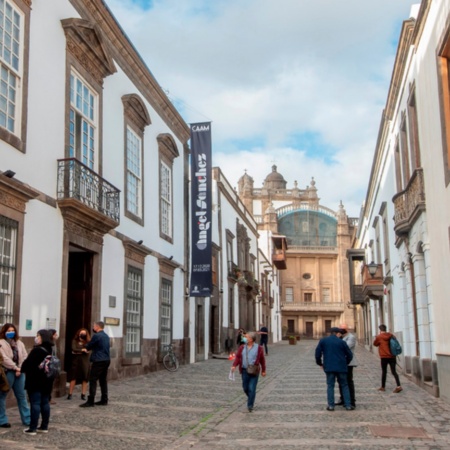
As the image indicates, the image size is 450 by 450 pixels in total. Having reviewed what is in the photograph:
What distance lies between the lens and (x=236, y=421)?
9414mm

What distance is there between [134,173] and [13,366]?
32.3 feet

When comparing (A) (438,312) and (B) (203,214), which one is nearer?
(A) (438,312)

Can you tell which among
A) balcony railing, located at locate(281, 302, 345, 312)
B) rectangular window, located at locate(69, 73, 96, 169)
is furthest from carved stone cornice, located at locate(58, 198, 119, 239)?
balcony railing, located at locate(281, 302, 345, 312)

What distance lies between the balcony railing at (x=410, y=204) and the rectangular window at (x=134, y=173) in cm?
690

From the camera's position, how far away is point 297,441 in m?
7.70

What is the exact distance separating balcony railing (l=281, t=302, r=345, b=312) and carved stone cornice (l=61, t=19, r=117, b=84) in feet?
190

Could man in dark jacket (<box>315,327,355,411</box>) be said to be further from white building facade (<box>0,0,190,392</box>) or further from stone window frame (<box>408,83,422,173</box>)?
white building facade (<box>0,0,190,392</box>)

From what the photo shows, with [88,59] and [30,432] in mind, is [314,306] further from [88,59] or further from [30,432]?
[30,432]

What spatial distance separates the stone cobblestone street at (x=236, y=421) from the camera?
7.59m

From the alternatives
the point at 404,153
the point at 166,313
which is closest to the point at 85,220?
the point at 166,313

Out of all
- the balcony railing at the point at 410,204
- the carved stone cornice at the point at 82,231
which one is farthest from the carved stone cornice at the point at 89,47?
the balcony railing at the point at 410,204

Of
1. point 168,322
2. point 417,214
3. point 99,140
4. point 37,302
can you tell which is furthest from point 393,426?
point 168,322

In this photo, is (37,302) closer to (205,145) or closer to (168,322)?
(168,322)

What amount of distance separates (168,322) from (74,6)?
1027 cm
